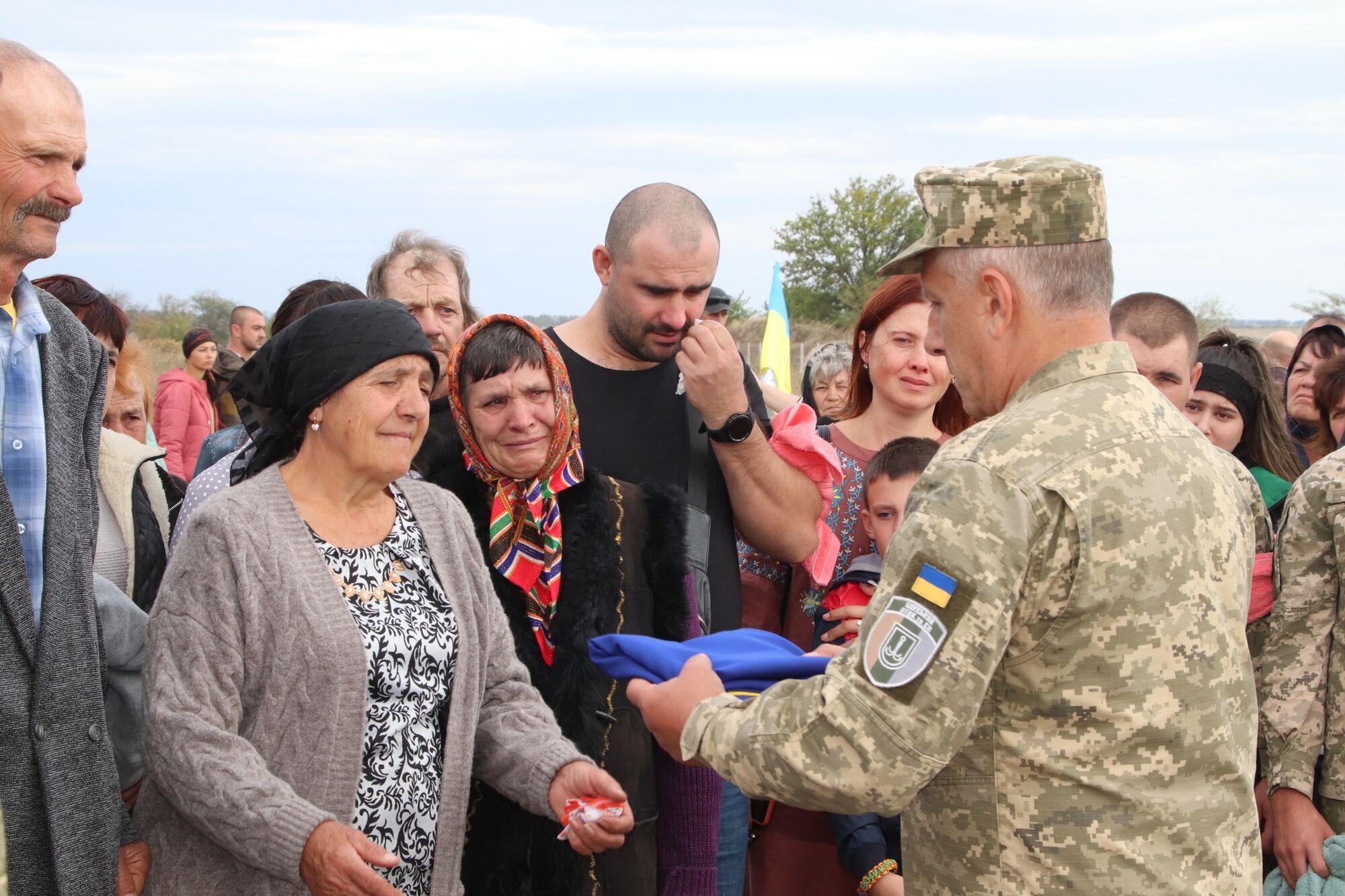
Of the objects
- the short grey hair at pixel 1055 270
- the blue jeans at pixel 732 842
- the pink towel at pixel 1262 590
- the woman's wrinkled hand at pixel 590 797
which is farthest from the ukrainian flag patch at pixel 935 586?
the pink towel at pixel 1262 590

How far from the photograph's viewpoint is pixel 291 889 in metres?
2.64

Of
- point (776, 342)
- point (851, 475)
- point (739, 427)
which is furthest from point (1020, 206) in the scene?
point (776, 342)

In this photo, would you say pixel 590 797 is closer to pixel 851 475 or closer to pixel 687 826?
pixel 687 826

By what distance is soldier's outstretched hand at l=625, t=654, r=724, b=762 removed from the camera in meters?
2.36

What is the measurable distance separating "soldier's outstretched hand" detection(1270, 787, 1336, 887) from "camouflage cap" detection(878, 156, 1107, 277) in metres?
1.95

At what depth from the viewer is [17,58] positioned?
2504 millimetres

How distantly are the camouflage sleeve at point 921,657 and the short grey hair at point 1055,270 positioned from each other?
40 cm

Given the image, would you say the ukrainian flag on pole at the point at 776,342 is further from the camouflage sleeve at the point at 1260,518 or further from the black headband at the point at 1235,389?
the camouflage sleeve at the point at 1260,518

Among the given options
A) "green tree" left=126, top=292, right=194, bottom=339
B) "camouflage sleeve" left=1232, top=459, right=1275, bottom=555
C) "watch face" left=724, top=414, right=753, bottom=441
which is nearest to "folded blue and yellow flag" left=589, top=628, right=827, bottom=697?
"watch face" left=724, top=414, right=753, bottom=441

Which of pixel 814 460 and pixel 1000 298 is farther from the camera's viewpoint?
pixel 814 460

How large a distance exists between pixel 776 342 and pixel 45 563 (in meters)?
8.93

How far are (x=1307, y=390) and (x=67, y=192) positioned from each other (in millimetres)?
5520

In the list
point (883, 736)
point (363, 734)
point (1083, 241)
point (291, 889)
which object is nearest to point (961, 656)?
point (883, 736)

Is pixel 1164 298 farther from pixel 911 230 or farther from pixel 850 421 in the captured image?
pixel 911 230
